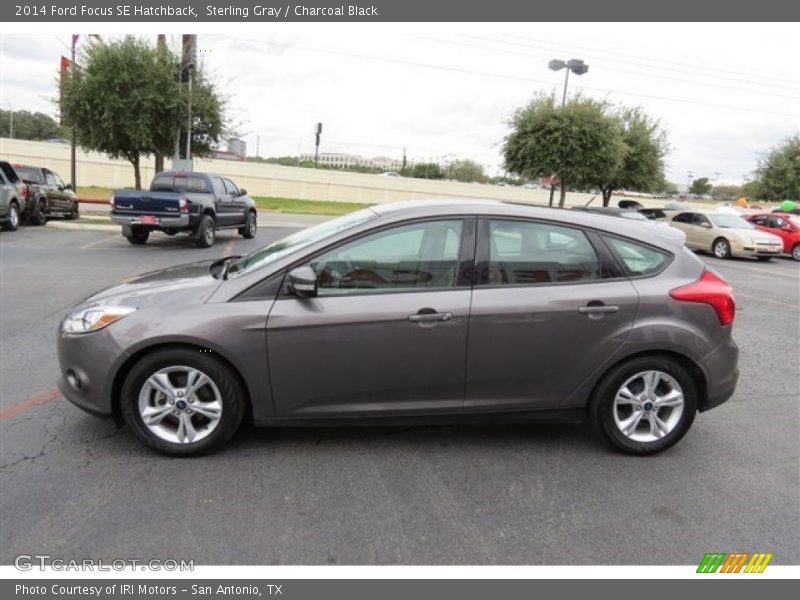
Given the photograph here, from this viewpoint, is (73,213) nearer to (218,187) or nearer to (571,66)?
(218,187)

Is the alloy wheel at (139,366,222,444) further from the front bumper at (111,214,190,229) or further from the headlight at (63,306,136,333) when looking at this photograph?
the front bumper at (111,214,190,229)

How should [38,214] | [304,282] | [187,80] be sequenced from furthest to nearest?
[187,80] < [38,214] < [304,282]

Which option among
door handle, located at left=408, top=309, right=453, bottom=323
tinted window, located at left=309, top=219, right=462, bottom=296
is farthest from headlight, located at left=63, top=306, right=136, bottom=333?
door handle, located at left=408, top=309, right=453, bottom=323

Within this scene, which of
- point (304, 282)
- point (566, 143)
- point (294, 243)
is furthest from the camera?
point (566, 143)

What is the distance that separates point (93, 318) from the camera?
3.62 m

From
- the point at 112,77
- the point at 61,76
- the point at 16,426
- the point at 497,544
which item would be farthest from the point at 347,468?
the point at 61,76

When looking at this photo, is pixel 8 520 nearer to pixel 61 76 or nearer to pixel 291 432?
pixel 291 432

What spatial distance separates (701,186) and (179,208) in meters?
117

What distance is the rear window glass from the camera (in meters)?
15.4

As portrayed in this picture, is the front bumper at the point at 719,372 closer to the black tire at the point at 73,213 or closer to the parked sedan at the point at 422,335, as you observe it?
the parked sedan at the point at 422,335

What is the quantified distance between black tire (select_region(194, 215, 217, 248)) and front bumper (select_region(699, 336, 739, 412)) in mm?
12556

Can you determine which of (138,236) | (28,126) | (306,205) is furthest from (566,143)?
(28,126)

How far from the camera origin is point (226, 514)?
3082mm
